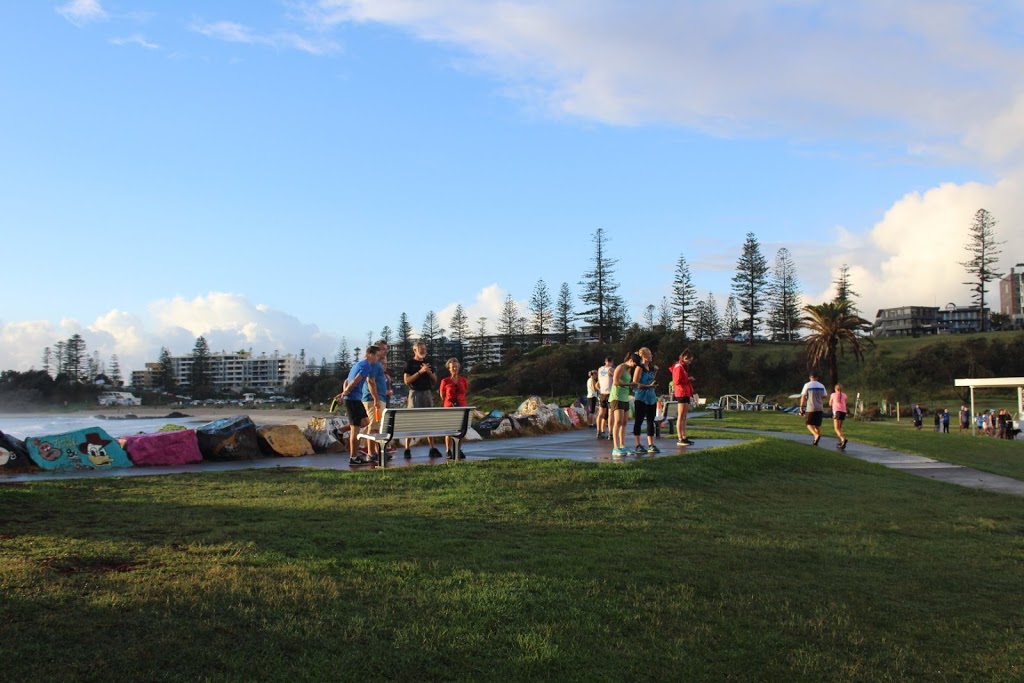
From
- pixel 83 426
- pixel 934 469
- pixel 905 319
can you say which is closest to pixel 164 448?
pixel 934 469

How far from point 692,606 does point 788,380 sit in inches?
3040

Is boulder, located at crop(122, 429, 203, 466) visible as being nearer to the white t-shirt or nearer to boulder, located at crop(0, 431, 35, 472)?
boulder, located at crop(0, 431, 35, 472)

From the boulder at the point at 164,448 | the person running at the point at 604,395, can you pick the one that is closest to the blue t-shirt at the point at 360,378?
the boulder at the point at 164,448

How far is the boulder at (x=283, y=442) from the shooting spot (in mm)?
11695

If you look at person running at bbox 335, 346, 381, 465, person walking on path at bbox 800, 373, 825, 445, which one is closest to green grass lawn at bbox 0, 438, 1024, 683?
person running at bbox 335, 346, 381, 465

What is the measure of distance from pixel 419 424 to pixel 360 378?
1.30 meters

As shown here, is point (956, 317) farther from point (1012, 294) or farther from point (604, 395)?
point (604, 395)

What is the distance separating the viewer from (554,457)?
11.1 metres

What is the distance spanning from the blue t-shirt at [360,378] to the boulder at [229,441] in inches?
64.9

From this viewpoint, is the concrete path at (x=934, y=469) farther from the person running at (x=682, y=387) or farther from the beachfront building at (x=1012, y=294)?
the beachfront building at (x=1012, y=294)

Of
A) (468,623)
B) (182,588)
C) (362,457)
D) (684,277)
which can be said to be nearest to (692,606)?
(468,623)

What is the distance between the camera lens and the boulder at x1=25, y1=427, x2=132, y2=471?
9.61 m

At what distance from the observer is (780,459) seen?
12141 mm

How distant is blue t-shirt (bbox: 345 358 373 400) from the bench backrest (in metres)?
1.13
